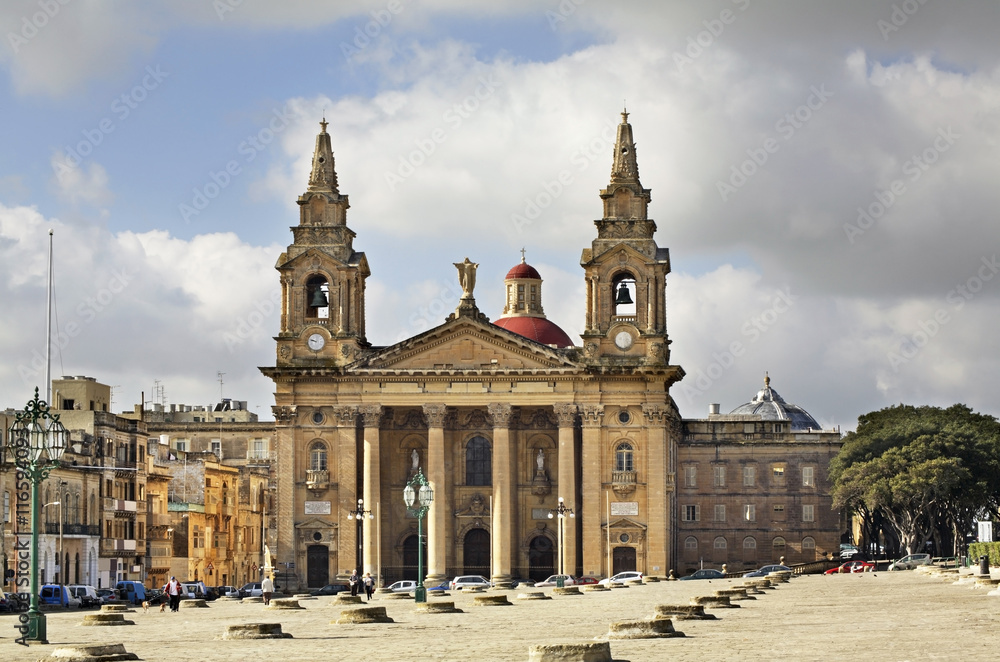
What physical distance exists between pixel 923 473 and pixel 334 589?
35457mm

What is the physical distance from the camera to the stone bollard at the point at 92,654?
93.0 feet

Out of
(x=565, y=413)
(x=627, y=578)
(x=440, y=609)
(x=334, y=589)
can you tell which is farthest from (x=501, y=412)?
(x=440, y=609)

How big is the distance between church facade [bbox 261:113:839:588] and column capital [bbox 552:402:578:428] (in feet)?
→ 0.28

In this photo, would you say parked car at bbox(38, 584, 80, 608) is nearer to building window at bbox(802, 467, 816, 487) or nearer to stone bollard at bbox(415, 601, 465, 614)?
stone bollard at bbox(415, 601, 465, 614)

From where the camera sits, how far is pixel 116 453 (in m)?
108

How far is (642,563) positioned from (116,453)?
31542mm

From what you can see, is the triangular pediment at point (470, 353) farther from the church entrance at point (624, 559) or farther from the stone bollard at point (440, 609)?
the stone bollard at point (440, 609)

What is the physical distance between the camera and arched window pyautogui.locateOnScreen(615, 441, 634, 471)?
104669mm

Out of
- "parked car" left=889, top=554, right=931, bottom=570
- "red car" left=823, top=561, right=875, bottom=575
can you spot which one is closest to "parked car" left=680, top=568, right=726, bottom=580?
"red car" left=823, top=561, right=875, bottom=575

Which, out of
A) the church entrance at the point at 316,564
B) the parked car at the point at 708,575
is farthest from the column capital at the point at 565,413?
the church entrance at the point at 316,564

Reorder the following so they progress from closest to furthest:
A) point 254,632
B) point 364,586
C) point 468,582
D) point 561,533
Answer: point 254,632 → point 364,586 → point 468,582 → point 561,533

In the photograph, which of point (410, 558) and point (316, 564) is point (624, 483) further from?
point (316, 564)

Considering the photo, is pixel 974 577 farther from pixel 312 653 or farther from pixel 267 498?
pixel 267 498

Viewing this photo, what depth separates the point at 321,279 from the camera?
10850 cm
